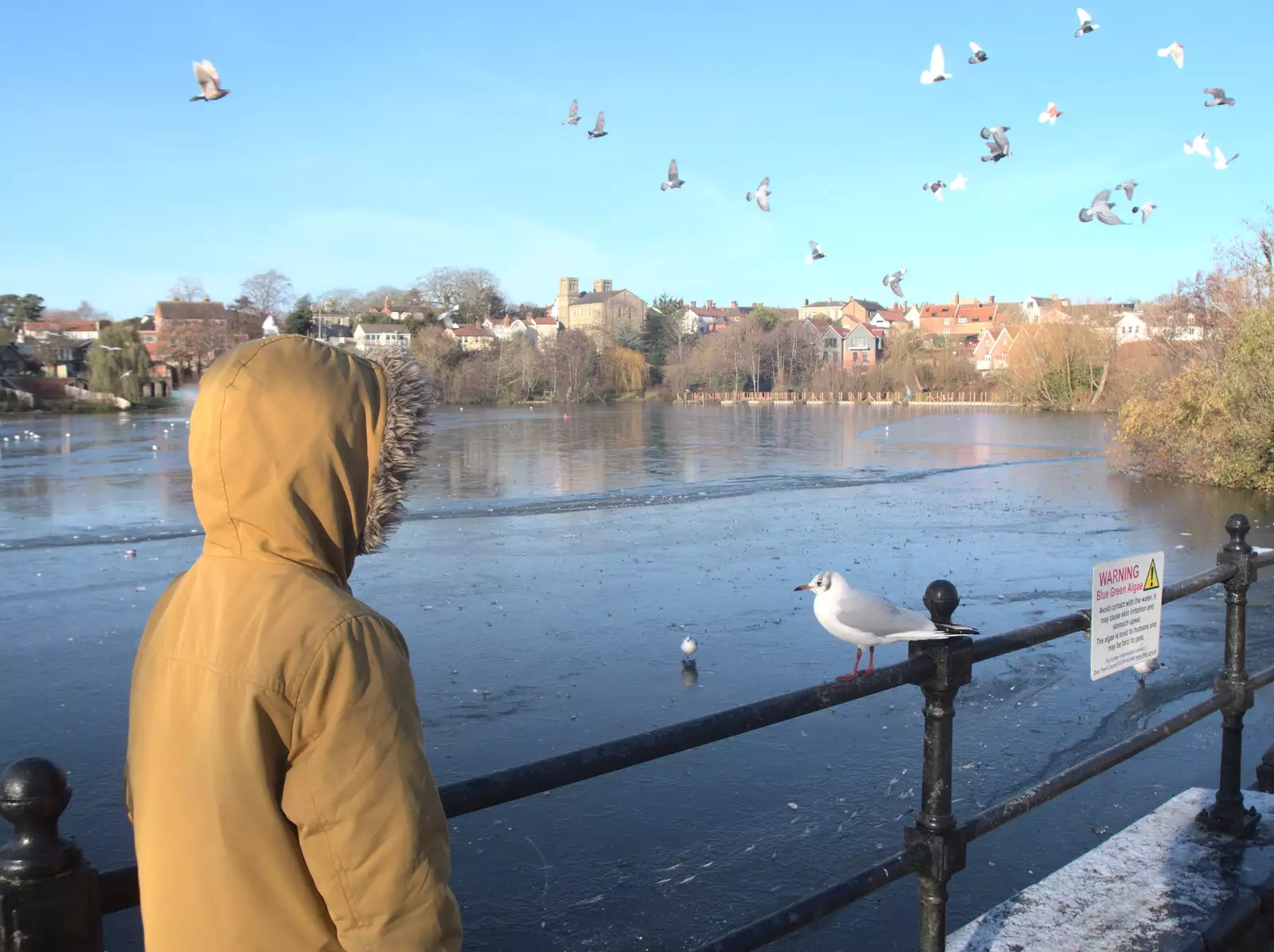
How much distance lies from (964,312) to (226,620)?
15851 cm

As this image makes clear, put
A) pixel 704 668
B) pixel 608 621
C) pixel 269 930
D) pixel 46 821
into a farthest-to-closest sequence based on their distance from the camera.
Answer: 1. pixel 608 621
2. pixel 704 668
3. pixel 269 930
4. pixel 46 821

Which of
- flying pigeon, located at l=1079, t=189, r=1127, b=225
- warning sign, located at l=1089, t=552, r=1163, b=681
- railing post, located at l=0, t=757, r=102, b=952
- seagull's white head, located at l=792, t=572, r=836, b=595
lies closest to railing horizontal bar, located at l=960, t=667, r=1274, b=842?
warning sign, located at l=1089, t=552, r=1163, b=681

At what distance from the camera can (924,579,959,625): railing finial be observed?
2752 mm

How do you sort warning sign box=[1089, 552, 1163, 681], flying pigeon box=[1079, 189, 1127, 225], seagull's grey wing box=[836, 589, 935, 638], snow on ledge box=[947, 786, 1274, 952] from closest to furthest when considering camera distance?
snow on ledge box=[947, 786, 1274, 952], warning sign box=[1089, 552, 1163, 681], seagull's grey wing box=[836, 589, 935, 638], flying pigeon box=[1079, 189, 1127, 225]

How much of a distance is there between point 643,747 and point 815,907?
2.31ft

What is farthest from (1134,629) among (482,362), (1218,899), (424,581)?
(482,362)

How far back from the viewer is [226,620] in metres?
1.60

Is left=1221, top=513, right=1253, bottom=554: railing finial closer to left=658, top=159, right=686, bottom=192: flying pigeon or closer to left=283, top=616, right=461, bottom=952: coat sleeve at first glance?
left=283, top=616, right=461, bottom=952: coat sleeve

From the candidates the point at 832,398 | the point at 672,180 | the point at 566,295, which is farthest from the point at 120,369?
the point at 566,295

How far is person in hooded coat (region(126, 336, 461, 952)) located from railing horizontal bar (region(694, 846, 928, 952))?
855 millimetres

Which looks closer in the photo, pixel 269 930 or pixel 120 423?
pixel 269 930

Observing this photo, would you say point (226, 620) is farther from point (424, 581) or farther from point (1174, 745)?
point (424, 581)

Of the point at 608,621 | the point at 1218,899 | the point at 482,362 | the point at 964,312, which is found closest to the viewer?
the point at 1218,899

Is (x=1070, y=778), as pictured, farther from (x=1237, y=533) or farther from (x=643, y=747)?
(x=643, y=747)
